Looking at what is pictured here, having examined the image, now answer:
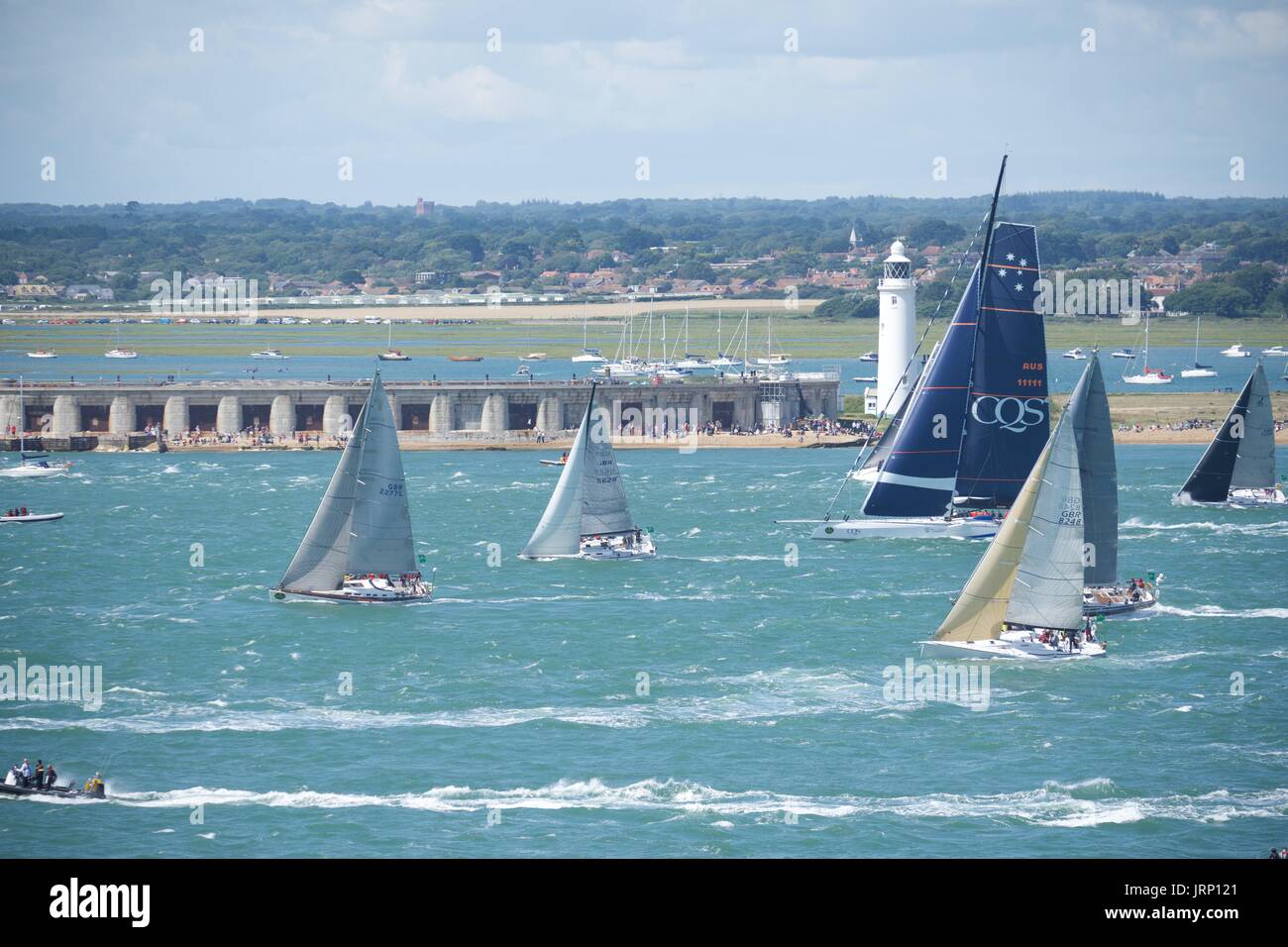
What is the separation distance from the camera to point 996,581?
58.4m

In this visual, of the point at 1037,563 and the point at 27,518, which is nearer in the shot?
the point at 1037,563

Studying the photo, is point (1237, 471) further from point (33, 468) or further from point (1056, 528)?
point (33, 468)

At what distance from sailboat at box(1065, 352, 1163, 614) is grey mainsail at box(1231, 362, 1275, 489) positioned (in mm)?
32024

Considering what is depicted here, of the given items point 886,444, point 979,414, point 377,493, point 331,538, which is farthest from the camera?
point 886,444

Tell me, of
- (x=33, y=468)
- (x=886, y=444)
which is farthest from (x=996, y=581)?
(x=33, y=468)

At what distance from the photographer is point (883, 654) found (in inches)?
2422

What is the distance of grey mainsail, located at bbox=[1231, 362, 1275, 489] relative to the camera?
94.1 metres

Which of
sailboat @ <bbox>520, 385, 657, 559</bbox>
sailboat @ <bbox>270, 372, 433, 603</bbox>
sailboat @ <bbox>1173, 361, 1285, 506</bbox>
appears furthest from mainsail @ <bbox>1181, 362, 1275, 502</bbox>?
sailboat @ <bbox>270, 372, 433, 603</bbox>

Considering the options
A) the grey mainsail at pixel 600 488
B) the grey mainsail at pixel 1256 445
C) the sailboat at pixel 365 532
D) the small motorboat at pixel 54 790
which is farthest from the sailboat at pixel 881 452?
the small motorboat at pixel 54 790

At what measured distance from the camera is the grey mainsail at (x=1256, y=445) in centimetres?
9412

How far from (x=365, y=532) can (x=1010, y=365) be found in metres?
30.2

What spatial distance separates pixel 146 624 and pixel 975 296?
126ft
